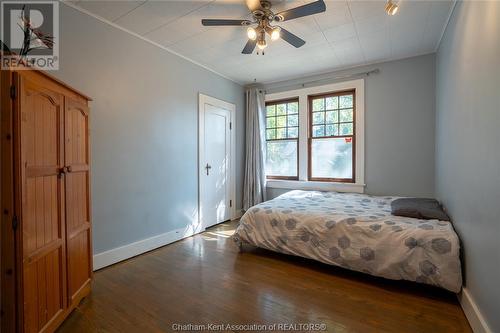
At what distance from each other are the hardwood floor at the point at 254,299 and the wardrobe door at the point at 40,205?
35cm

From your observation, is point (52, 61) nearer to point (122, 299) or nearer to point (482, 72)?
point (122, 299)

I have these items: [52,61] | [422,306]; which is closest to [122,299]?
[52,61]

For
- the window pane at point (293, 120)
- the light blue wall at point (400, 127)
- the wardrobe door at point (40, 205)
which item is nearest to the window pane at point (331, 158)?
the light blue wall at point (400, 127)

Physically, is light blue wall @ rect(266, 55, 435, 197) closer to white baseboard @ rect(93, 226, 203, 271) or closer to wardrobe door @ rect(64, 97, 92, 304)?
→ white baseboard @ rect(93, 226, 203, 271)

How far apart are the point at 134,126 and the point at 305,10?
86.2 inches

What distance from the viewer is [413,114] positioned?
11.2ft

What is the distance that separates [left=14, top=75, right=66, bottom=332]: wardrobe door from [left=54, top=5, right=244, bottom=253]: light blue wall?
94 cm

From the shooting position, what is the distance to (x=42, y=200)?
1445 mm

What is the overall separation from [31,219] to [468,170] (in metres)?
2.90

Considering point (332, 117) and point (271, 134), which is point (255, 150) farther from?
point (332, 117)

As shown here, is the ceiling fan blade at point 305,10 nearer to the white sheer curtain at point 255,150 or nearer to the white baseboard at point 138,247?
the white sheer curtain at point 255,150

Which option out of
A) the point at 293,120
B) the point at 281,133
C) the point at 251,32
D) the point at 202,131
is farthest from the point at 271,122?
the point at 251,32

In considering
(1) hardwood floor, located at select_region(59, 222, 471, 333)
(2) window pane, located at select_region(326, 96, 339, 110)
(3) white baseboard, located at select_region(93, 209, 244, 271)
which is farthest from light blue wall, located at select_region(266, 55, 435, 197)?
(3) white baseboard, located at select_region(93, 209, 244, 271)

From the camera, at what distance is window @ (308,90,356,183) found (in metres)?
3.96
